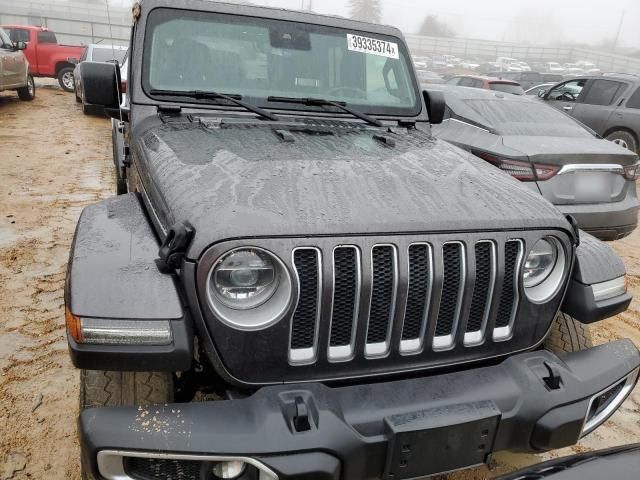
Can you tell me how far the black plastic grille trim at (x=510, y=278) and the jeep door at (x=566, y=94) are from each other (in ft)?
31.5

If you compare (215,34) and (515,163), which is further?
(515,163)

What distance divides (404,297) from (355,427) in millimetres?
429

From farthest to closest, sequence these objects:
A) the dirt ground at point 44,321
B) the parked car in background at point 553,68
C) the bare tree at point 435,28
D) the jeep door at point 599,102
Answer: the bare tree at point 435,28, the parked car in background at point 553,68, the jeep door at point 599,102, the dirt ground at point 44,321

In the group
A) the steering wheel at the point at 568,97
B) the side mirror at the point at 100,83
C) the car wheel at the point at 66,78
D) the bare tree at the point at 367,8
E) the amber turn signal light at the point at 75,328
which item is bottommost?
the car wheel at the point at 66,78

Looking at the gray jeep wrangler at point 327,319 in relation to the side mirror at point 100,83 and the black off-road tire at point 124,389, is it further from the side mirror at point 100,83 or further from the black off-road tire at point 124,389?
the side mirror at point 100,83

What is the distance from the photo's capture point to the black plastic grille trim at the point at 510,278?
1904 mm

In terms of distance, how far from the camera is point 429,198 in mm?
1946

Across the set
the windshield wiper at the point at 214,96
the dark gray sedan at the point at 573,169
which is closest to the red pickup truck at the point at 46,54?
the dark gray sedan at the point at 573,169

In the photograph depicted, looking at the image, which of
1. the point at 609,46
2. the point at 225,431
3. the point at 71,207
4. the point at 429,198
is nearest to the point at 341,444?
the point at 225,431

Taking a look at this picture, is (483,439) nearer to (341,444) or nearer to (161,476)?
(341,444)

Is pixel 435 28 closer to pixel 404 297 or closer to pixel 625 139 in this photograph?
pixel 625 139

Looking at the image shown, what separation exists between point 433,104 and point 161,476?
2.68 metres

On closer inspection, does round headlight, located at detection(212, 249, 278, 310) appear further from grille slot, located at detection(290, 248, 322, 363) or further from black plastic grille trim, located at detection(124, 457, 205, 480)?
black plastic grille trim, located at detection(124, 457, 205, 480)

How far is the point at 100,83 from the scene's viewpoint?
306 cm
